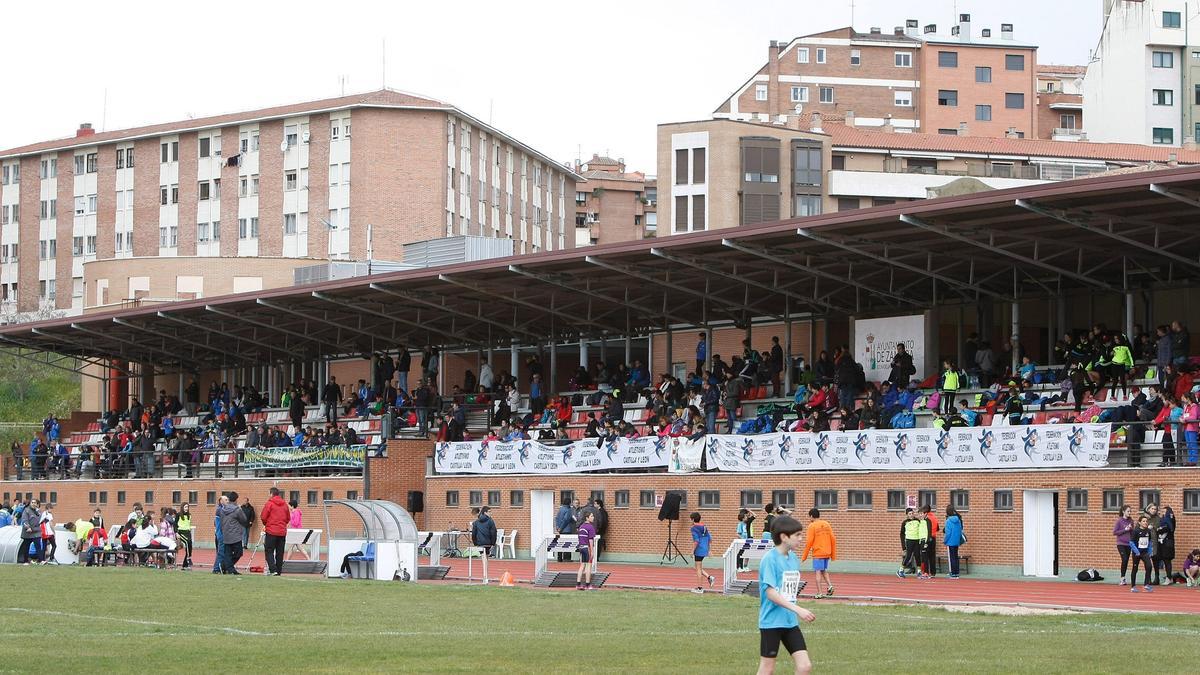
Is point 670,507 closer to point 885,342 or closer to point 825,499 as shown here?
point 825,499

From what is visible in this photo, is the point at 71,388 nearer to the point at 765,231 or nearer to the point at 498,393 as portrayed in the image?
the point at 498,393

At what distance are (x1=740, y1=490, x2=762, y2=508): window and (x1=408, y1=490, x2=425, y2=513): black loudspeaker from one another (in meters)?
11.8

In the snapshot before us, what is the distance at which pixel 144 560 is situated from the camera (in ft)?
127

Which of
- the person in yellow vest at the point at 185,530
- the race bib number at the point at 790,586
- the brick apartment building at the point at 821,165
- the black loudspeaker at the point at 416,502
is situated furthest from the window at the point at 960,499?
the brick apartment building at the point at 821,165

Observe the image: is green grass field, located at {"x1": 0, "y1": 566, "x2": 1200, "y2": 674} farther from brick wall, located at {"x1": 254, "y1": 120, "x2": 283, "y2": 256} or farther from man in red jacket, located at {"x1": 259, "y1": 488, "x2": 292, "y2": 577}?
brick wall, located at {"x1": 254, "y1": 120, "x2": 283, "y2": 256}

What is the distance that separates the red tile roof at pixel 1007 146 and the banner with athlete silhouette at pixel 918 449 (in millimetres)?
57706

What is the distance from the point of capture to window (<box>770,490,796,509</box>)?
3759 centimetres

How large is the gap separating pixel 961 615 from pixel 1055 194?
37.8 feet

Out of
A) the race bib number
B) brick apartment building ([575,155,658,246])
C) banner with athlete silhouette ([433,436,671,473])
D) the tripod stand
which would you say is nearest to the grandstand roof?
banner with athlete silhouette ([433,436,671,473])

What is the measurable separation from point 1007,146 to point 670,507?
6166 centimetres

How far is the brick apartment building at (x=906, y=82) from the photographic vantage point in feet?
355

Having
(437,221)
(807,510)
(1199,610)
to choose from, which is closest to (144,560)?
(807,510)

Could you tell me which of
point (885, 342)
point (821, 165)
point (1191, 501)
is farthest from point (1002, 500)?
point (821, 165)

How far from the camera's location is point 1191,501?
30.4m
